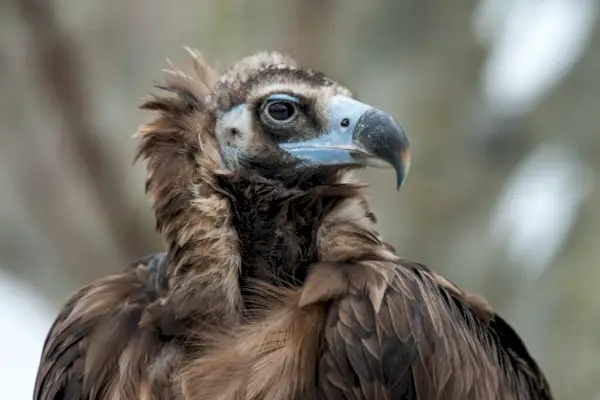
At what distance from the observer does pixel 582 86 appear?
5441 millimetres

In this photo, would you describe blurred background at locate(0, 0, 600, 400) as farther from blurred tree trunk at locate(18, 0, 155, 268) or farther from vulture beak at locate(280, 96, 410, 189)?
vulture beak at locate(280, 96, 410, 189)

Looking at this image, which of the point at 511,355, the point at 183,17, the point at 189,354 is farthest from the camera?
the point at 183,17

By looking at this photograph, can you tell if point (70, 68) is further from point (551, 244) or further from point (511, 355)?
point (551, 244)

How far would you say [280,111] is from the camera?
1.90 metres

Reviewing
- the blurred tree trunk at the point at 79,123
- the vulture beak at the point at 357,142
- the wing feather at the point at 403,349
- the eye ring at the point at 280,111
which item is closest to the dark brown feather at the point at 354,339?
the wing feather at the point at 403,349

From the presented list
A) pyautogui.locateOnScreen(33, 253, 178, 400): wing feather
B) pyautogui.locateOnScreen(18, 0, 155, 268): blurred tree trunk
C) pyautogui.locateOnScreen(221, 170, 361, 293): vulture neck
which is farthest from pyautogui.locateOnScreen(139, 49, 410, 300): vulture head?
pyautogui.locateOnScreen(18, 0, 155, 268): blurred tree trunk

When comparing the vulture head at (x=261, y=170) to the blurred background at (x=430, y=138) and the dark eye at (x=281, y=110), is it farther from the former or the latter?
the blurred background at (x=430, y=138)

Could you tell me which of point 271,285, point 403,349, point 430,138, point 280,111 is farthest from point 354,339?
point 430,138

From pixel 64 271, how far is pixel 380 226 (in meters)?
1.90

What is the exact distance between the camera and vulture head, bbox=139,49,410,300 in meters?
1.84

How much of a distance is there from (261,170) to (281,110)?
0.45 ft

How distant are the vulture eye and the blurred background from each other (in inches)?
97.6

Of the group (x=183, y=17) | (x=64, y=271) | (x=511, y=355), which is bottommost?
(x=64, y=271)

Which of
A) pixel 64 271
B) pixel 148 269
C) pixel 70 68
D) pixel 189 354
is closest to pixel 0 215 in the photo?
pixel 64 271
